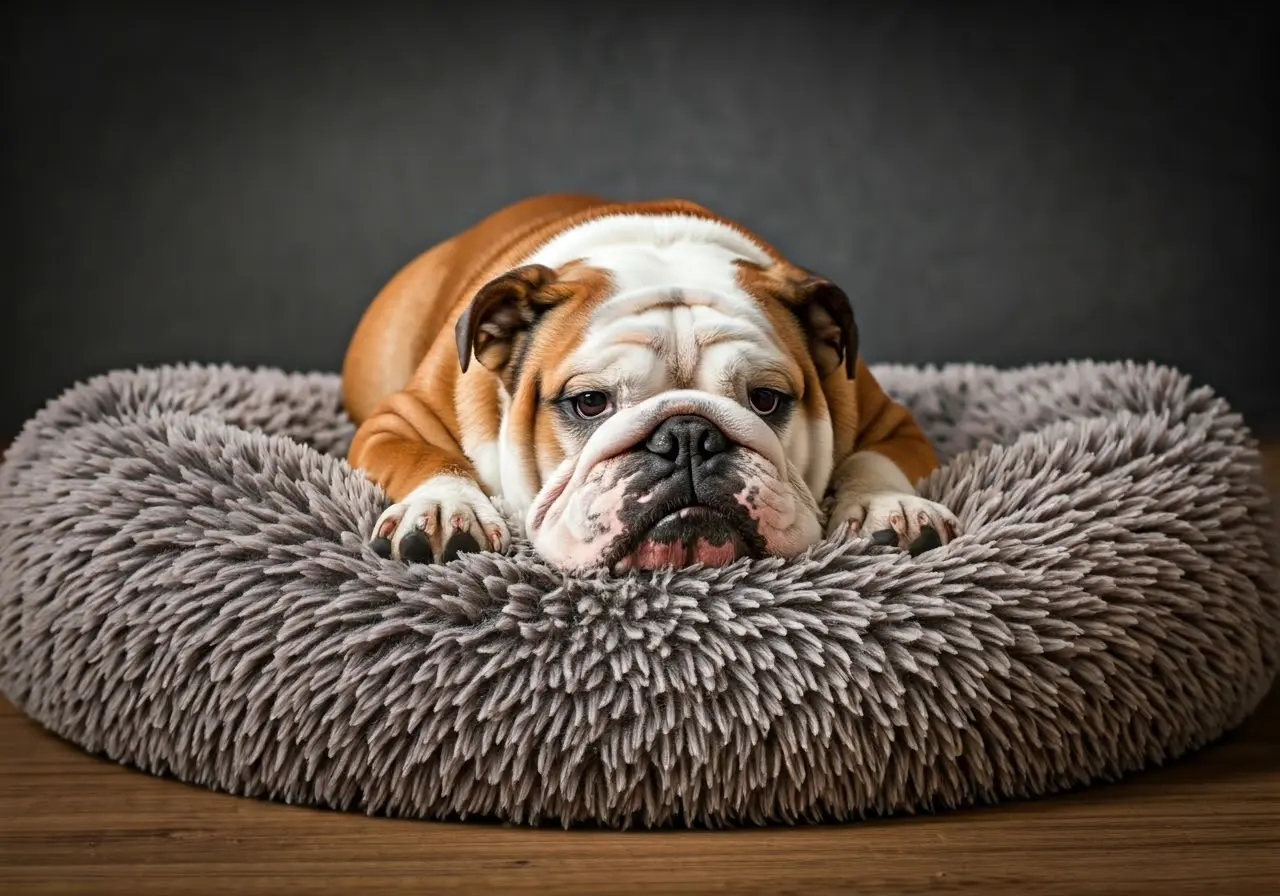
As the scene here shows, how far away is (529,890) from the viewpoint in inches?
58.6

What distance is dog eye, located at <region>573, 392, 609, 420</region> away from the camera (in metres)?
2.10

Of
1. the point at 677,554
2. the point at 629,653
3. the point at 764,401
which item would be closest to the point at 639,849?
the point at 629,653

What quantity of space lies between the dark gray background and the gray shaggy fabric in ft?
10.4

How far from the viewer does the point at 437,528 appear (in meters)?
1.99

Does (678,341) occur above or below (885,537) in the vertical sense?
above

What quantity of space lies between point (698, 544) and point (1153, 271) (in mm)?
4200

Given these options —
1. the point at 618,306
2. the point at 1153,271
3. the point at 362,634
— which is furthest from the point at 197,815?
the point at 1153,271

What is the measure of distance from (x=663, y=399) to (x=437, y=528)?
14.2 inches

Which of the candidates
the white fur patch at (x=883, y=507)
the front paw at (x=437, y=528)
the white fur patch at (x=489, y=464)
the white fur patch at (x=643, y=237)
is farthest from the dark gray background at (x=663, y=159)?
the front paw at (x=437, y=528)

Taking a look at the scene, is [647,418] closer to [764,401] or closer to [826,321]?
[764,401]

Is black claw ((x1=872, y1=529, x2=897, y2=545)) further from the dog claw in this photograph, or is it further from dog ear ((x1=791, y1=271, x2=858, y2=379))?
dog ear ((x1=791, y1=271, x2=858, y2=379))

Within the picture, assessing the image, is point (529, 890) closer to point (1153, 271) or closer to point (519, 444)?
point (519, 444)

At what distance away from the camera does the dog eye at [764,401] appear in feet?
6.98

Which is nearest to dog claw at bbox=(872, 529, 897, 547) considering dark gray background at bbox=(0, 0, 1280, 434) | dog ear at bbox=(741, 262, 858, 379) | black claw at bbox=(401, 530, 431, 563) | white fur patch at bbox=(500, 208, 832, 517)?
white fur patch at bbox=(500, 208, 832, 517)
